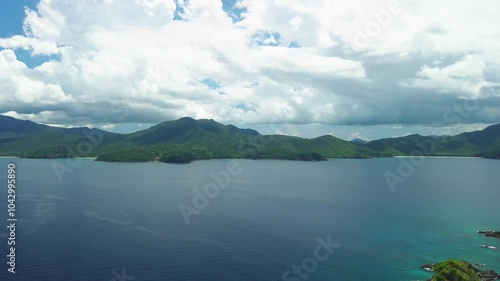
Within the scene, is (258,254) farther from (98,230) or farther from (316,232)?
(98,230)

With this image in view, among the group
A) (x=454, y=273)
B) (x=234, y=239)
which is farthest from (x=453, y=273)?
(x=234, y=239)

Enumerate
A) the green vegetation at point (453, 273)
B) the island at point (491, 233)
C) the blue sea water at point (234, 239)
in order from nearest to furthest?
the green vegetation at point (453, 273) → the blue sea water at point (234, 239) → the island at point (491, 233)

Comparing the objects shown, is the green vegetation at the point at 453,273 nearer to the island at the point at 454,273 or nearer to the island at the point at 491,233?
the island at the point at 454,273

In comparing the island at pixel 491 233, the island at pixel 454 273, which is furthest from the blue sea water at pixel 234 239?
the island at pixel 454 273

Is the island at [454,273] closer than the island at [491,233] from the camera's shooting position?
Yes

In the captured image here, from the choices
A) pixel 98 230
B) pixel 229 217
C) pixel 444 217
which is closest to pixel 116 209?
pixel 98 230

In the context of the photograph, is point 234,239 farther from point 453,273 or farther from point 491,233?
point 491,233

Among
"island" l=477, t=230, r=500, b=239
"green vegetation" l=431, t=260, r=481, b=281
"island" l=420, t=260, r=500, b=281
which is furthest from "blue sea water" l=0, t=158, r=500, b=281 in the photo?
"green vegetation" l=431, t=260, r=481, b=281

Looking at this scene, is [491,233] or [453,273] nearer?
[453,273]

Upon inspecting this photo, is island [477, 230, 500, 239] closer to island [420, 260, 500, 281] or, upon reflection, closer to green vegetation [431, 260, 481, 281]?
island [420, 260, 500, 281]

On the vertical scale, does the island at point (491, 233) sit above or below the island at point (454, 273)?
below

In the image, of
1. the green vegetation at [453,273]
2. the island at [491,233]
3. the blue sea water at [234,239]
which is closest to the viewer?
the green vegetation at [453,273]
